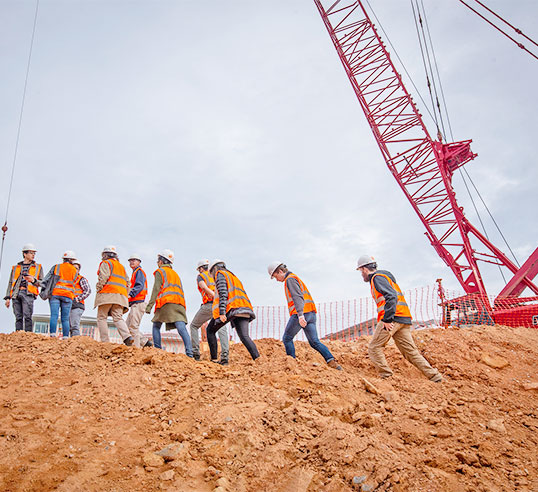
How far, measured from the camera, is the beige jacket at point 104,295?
6.34m

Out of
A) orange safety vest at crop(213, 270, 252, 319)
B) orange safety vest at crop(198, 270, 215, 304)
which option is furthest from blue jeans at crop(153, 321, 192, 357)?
orange safety vest at crop(198, 270, 215, 304)

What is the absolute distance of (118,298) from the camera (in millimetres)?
6430

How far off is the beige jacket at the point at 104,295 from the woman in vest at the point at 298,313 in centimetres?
240

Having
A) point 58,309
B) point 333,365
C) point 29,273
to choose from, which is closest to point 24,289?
point 29,273

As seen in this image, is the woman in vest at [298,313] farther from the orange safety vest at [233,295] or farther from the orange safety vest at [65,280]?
the orange safety vest at [65,280]

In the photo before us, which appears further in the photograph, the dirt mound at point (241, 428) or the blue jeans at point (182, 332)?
the blue jeans at point (182, 332)

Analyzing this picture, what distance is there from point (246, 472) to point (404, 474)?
1122mm

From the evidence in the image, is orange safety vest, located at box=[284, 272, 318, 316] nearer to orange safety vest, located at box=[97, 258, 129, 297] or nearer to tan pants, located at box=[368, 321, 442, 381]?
tan pants, located at box=[368, 321, 442, 381]

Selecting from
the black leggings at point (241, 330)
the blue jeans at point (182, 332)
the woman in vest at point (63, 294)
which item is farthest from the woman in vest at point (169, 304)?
the woman in vest at point (63, 294)

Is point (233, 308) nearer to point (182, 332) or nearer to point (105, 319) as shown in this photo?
point (182, 332)

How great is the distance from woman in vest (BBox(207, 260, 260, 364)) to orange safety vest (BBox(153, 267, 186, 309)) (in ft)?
2.01

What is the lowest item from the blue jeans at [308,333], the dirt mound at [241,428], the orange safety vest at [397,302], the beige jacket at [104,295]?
the dirt mound at [241,428]

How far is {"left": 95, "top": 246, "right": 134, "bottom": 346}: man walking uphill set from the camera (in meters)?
6.39

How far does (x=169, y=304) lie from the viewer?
6203 mm
